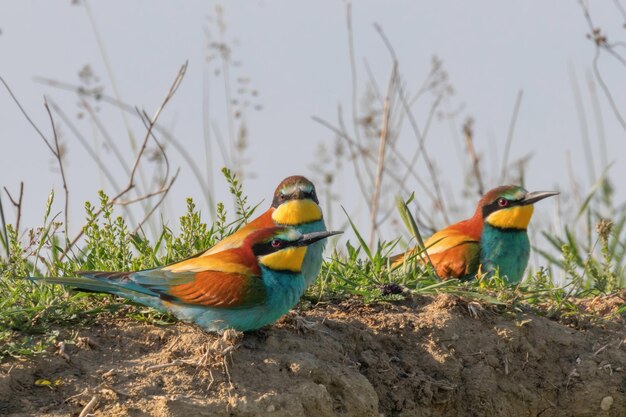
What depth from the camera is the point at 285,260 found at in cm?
364

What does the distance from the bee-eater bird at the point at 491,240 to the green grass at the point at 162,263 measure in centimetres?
29

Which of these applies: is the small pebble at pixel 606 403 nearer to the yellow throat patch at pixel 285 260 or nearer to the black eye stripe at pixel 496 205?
the yellow throat patch at pixel 285 260

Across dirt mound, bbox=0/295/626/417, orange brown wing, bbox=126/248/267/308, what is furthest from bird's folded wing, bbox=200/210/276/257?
dirt mound, bbox=0/295/626/417

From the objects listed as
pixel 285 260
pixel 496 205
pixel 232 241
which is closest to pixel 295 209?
pixel 232 241

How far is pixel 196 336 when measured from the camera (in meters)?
3.58

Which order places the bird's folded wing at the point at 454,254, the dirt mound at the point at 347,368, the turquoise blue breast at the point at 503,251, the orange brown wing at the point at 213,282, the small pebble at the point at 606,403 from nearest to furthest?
the dirt mound at the point at 347,368
the orange brown wing at the point at 213,282
the small pebble at the point at 606,403
the bird's folded wing at the point at 454,254
the turquoise blue breast at the point at 503,251

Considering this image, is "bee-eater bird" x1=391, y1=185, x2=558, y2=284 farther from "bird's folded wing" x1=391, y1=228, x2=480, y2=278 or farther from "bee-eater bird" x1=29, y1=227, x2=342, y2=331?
"bee-eater bird" x1=29, y1=227, x2=342, y2=331

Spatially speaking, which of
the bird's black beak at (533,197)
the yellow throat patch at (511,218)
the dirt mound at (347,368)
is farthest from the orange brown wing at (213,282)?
the bird's black beak at (533,197)

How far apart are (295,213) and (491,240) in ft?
3.45

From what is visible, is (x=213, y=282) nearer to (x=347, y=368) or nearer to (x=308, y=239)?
(x=308, y=239)

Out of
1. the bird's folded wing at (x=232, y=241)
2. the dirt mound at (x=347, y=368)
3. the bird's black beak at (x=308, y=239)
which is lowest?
the dirt mound at (x=347, y=368)

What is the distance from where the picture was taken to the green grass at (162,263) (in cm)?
364

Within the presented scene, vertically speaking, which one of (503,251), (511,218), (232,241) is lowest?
(503,251)

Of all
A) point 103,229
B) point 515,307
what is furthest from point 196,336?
point 515,307
